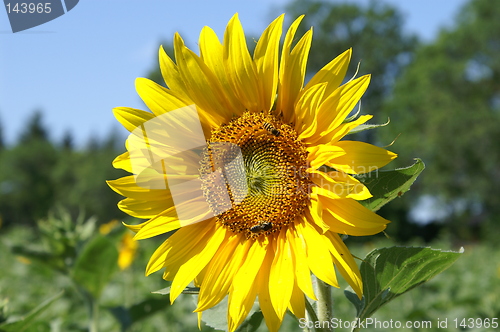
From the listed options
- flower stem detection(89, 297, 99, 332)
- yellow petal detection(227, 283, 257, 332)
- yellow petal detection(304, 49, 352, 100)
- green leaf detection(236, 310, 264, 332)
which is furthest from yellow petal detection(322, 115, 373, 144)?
flower stem detection(89, 297, 99, 332)

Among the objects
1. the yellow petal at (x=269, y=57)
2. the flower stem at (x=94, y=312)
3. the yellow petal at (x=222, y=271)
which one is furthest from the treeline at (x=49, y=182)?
the yellow petal at (x=269, y=57)

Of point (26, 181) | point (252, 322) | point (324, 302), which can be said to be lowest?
point (26, 181)

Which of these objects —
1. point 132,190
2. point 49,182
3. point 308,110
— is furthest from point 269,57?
point 49,182

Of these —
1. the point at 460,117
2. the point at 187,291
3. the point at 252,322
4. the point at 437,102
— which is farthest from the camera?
the point at 437,102

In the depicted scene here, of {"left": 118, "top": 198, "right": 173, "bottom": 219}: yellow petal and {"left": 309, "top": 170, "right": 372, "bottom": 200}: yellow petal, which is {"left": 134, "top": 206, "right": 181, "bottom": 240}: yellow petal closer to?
{"left": 118, "top": 198, "right": 173, "bottom": 219}: yellow petal

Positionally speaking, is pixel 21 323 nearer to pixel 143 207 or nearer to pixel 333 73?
pixel 143 207

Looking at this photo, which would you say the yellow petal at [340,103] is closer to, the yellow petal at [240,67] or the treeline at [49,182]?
the yellow petal at [240,67]

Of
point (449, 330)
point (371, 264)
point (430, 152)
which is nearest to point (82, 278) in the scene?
point (371, 264)
